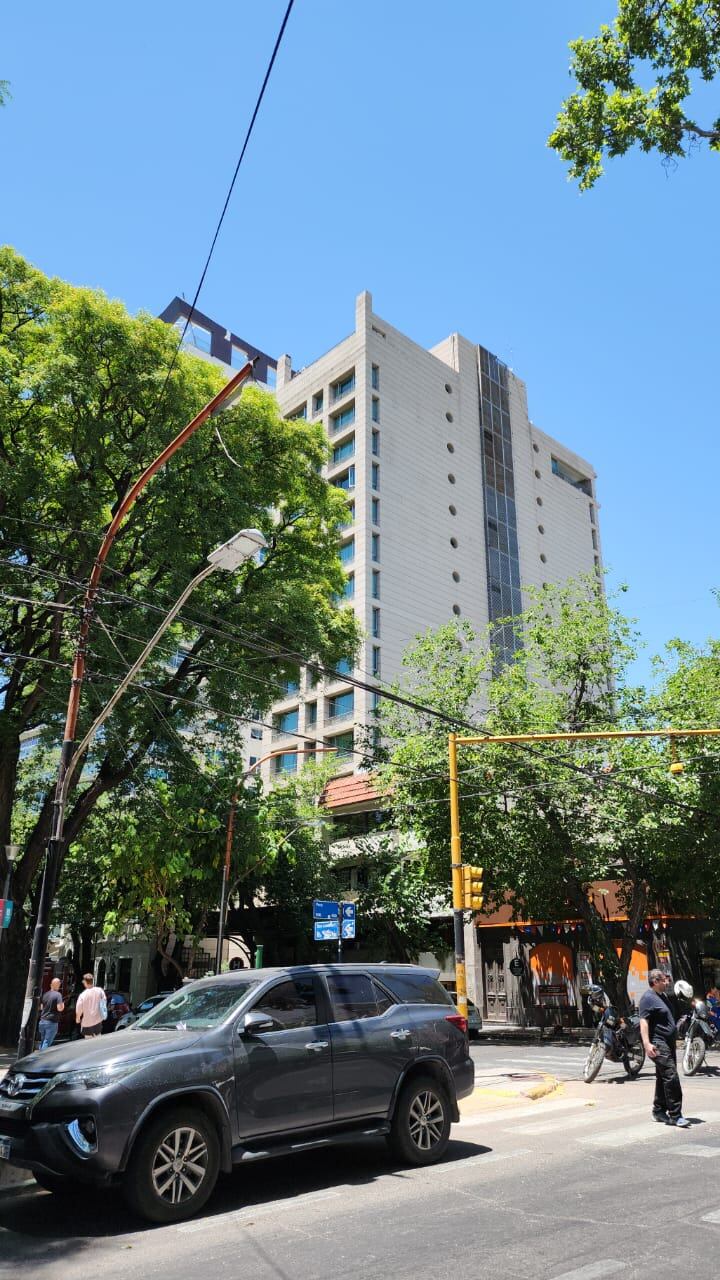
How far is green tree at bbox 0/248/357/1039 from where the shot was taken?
1861cm

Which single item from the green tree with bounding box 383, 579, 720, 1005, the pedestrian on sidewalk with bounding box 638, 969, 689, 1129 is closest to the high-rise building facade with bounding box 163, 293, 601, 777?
the green tree with bounding box 383, 579, 720, 1005

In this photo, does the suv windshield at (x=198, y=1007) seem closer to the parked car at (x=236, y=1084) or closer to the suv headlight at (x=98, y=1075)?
the parked car at (x=236, y=1084)

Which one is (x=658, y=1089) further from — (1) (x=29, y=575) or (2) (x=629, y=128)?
(1) (x=29, y=575)

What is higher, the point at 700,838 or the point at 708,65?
the point at 708,65

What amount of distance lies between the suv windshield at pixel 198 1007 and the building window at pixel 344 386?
54672 mm

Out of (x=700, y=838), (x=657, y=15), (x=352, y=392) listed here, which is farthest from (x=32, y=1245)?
(x=352, y=392)

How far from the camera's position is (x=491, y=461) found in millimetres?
67875

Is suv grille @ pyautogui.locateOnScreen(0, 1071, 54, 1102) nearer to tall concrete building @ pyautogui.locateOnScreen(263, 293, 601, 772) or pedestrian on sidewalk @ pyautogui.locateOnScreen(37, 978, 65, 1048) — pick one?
pedestrian on sidewalk @ pyautogui.locateOnScreen(37, 978, 65, 1048)

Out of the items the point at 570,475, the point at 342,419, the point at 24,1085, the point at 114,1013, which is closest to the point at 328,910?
the point at 114,1013

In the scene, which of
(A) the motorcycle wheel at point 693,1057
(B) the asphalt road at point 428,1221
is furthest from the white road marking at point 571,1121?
(A) the motorcycle wheel at point 693,1057

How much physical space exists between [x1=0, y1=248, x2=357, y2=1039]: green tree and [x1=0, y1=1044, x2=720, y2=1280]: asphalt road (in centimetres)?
1144

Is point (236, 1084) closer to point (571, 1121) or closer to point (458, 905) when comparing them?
point (571, 1121)

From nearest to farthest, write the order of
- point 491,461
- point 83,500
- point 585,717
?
point 83,500 → point 585,717 → point 491,461

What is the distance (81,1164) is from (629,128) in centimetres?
1192
